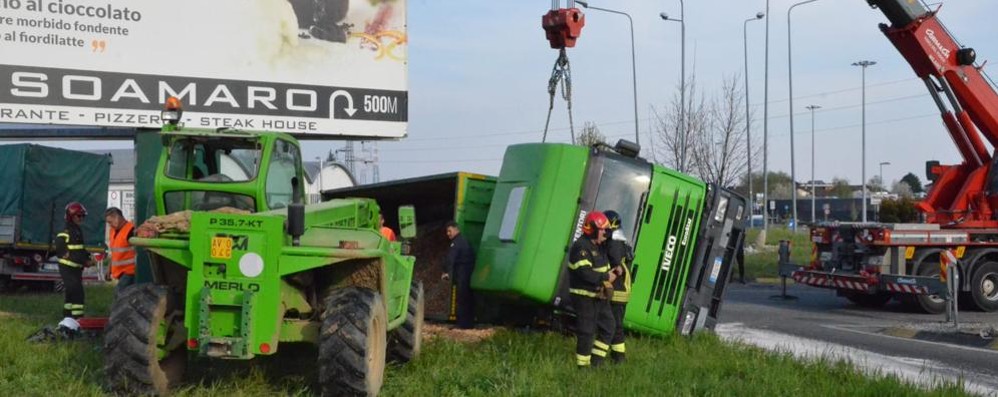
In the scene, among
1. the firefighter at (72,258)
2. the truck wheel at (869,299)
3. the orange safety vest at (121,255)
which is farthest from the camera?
the truck wheel at (869,299)

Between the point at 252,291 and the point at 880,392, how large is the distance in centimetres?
478

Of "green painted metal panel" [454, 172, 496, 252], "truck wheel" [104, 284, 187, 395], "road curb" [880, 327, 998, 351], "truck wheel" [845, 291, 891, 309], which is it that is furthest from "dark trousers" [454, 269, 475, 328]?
"truck wheel" [845, 291, 891, 309]

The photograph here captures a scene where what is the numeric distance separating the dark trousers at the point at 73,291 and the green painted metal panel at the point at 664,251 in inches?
252

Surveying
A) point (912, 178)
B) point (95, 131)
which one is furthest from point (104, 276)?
point (912, 178)

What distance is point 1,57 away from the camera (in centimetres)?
1370

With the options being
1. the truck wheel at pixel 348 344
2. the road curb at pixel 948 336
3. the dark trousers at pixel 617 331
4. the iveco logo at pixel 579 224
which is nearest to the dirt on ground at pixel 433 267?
the iveco logo at pixel 579 224

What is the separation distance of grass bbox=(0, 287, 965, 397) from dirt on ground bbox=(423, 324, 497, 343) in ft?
1.28

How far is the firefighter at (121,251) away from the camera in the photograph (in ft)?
36.2

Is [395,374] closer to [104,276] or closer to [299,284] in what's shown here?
[299,284]

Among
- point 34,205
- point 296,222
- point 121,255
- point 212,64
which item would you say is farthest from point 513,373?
point 34,205

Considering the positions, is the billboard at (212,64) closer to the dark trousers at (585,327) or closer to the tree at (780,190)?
the dark trousers at (585,327)

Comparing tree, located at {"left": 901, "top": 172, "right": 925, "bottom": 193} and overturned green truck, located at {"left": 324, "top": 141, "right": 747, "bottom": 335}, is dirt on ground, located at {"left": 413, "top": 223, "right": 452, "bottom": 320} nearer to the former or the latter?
overturned green truck, located at {"left": 324, "top": 141, "right": 747, "bottom": 335}

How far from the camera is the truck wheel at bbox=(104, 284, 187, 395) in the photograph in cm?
783

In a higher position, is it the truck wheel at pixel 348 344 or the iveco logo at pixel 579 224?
the iveco logo at pixel 579 224
